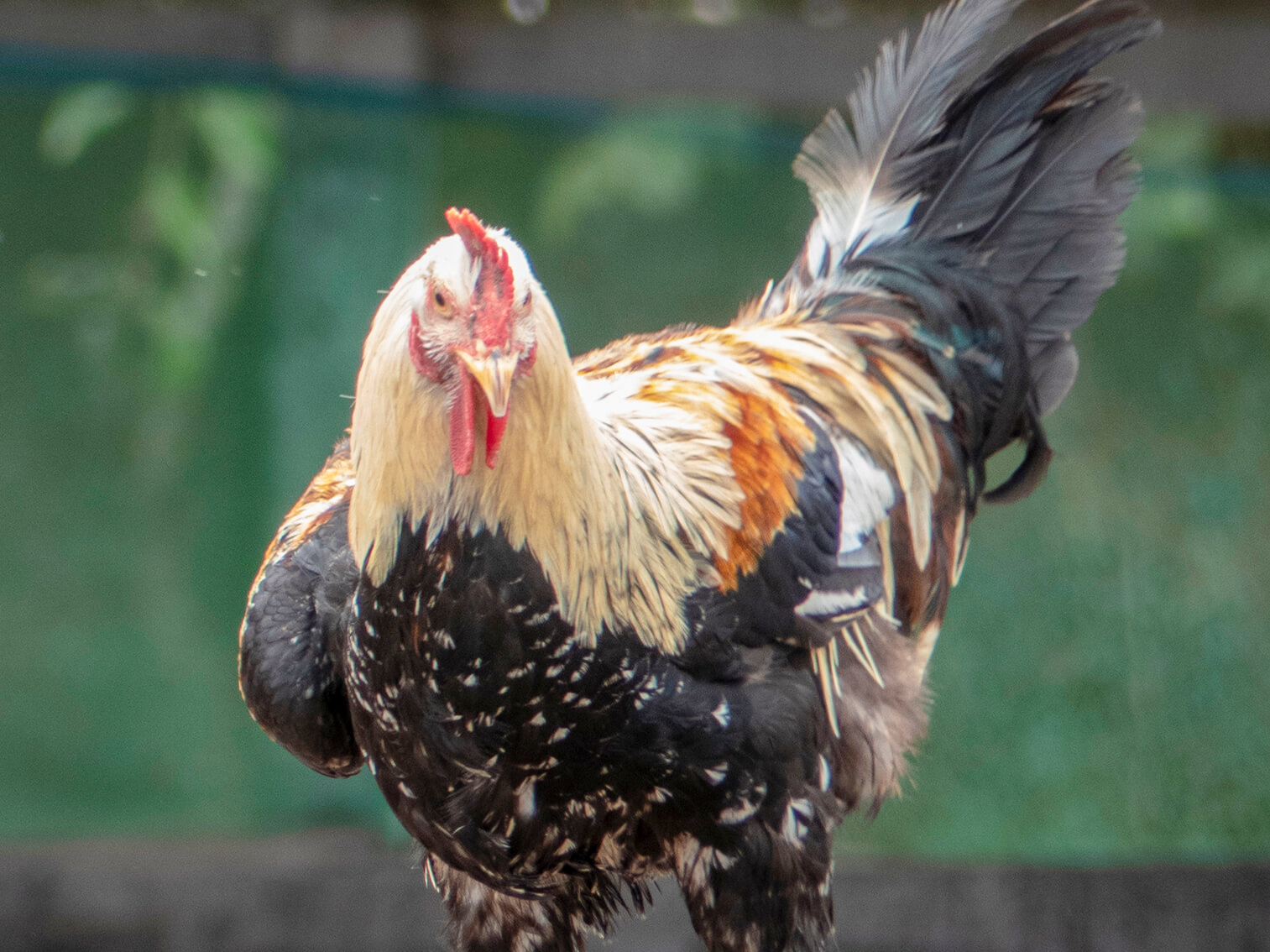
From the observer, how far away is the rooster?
1954 millimetres

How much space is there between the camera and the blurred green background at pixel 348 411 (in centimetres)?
430

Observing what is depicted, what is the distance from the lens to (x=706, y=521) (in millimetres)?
2205

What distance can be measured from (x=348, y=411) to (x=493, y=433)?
265cm

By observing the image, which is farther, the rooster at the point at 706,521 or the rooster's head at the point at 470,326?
the rooster at the point at 706,521

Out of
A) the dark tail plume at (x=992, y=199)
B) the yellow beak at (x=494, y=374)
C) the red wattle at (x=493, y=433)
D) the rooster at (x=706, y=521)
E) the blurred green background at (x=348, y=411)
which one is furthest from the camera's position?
the blurred green background at (x=348, y=411)

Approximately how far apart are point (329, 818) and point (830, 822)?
246 centimetres

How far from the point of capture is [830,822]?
229 centimetres

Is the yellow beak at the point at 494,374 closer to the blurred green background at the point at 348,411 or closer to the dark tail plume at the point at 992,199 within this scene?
the dark tail plume at the point at 992,199

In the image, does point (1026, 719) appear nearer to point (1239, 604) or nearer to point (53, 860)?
point (1239, 604)

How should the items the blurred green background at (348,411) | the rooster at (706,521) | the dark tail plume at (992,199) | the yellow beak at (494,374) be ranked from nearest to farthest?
the yellow beak at (494,374) < the rooster at (706,521) < the dark tail plume at (992,199) < the blurred green background at (348,411)

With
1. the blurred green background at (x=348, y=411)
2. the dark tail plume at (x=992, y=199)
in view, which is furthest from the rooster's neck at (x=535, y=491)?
the blurred green background at (x=348, y=411)

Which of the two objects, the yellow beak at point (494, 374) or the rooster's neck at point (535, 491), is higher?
the yellow beak at point (494, 374)

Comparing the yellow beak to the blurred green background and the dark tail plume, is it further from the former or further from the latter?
the blurred green background

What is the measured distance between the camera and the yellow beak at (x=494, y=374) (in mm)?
1727
